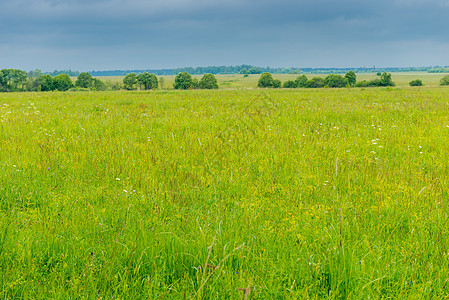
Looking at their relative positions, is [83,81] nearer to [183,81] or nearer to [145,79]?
[145,79]

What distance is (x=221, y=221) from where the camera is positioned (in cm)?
279

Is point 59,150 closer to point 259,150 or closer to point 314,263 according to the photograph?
point 259,150

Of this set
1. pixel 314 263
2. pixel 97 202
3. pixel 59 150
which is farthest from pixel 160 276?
pixel 59 150

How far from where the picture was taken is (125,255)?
2.50 m

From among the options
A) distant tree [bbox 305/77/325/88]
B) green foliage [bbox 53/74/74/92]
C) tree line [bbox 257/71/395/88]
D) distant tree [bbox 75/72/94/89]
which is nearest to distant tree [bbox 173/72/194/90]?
tree line [bbox 257/71/395/88]

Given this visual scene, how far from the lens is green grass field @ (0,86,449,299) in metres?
2.24

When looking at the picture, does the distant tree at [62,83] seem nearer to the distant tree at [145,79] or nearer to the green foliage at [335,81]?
the distant tree at [145,79]

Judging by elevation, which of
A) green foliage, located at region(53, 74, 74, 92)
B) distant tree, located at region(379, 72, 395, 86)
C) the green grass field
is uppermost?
green foliage, located at region(53, 74, 74, 92)

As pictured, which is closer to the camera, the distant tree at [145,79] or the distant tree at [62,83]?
the distant tree at [62,83]

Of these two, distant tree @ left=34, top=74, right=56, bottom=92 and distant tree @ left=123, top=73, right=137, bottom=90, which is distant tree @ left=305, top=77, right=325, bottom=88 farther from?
distant tree @ left=34, top=74, right=56, bottom=92

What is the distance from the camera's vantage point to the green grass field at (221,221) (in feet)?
7.34

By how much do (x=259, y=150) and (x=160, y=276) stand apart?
13.2 feet

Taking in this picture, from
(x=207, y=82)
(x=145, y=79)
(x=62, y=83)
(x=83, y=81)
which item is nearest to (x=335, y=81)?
(x=207, y=82)

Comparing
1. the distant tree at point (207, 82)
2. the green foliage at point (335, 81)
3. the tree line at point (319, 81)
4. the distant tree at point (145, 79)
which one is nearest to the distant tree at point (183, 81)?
the distant tree at point (207, 82)
